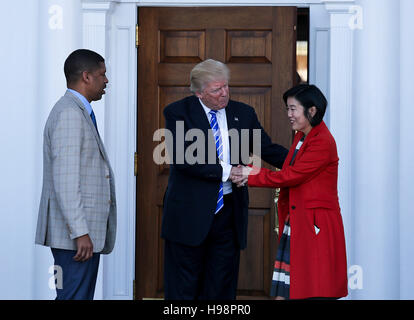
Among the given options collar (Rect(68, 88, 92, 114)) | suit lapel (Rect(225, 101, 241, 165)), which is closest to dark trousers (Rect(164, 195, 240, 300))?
suit lapel (Rect(225, 101, 241, 165))

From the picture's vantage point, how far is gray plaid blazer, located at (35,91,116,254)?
2.94 metres

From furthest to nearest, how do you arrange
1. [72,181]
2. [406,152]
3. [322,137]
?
[406,152] < [322,137] < [72,181]

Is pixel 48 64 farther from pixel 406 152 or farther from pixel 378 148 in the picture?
pixel 406 152

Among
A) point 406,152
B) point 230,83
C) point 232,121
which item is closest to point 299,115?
point 232,121

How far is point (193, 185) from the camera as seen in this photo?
3457 millimetres

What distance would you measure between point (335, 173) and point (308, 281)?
1.80 ft

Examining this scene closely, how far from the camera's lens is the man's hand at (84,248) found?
296 centimetres

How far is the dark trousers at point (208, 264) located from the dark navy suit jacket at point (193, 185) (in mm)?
56

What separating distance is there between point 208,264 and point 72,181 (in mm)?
979

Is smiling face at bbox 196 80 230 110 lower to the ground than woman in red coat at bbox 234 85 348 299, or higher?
higher

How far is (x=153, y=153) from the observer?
4609mm

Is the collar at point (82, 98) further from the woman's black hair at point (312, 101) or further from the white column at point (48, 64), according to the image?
the white column at point (48, 64)

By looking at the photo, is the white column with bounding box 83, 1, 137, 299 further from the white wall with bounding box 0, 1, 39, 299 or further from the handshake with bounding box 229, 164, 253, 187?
the handshake with bounding box 229, 164, 253, 187
